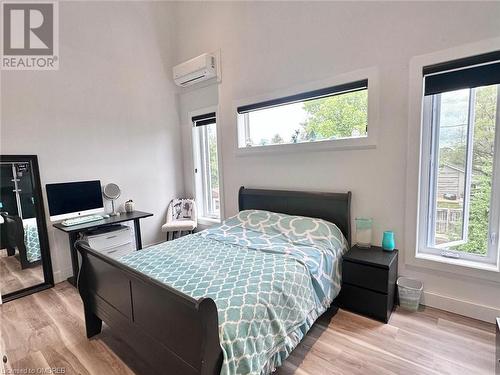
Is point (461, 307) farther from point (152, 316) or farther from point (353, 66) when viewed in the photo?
point (152, 316)

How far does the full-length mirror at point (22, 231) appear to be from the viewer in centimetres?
272

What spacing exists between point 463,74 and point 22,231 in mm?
4403

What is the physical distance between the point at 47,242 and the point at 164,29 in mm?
3364

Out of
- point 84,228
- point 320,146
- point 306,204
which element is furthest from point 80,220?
point 320,146

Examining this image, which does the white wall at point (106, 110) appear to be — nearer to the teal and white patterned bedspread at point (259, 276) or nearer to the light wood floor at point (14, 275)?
the light wood floor at point (14, 275)

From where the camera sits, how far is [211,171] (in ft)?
13.8

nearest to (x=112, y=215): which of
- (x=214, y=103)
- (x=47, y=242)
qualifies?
(x=47, y=242)

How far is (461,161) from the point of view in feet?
7.15

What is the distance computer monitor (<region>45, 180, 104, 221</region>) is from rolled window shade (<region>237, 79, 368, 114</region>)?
6.90 ft

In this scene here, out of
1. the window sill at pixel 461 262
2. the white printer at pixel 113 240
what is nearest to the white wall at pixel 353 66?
the window sill at pixel 461 262

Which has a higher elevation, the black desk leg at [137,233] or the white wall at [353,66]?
the white wall at [353,66]

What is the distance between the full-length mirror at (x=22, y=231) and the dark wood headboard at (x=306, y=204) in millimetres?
2351

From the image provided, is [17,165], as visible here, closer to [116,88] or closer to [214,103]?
[116,88]

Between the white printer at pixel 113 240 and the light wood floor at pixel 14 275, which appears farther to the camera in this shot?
the white printer at pixel 113 240
